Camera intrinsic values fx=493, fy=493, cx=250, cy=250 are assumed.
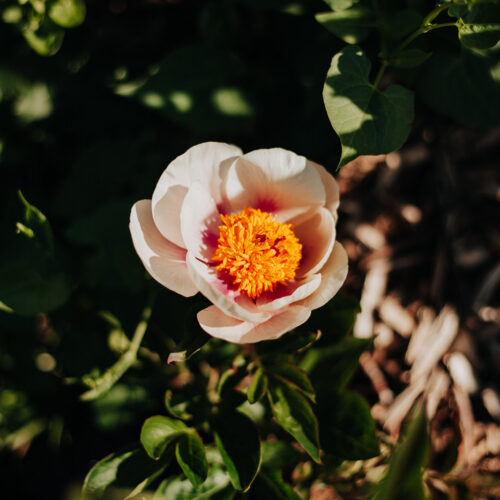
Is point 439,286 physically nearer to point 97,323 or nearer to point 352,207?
point 352,207

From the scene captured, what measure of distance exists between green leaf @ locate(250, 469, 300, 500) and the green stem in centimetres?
45

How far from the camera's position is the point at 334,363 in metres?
1.33

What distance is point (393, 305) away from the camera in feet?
6.28

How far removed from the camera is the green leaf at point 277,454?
126cm

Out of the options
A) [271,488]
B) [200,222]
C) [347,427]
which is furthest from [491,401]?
[200,222]

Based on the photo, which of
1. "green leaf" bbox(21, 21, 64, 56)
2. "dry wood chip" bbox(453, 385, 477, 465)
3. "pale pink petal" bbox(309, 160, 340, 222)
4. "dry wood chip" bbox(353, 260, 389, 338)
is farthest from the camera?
"dry wood chip" bbox(353, 260, 389, 338)

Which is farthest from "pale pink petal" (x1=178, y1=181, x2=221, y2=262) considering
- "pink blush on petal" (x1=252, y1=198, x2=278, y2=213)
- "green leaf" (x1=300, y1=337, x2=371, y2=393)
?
"green leaf" (x1=300, y1=337, x2=371, y2=393)

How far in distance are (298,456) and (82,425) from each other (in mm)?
959

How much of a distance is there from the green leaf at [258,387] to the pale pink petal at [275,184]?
0.39m

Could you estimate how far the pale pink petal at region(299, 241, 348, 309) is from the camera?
1.01m

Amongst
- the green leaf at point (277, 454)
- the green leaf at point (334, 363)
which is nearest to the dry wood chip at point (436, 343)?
the green leaf at point (334, 363)

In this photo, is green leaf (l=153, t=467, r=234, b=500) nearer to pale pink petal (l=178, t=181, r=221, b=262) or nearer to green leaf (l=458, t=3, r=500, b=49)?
pale pink petal (l=178, t=181, r=221, b=262)

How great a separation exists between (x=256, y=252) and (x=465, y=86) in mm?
812

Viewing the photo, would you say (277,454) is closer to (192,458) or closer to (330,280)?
(192,458)
